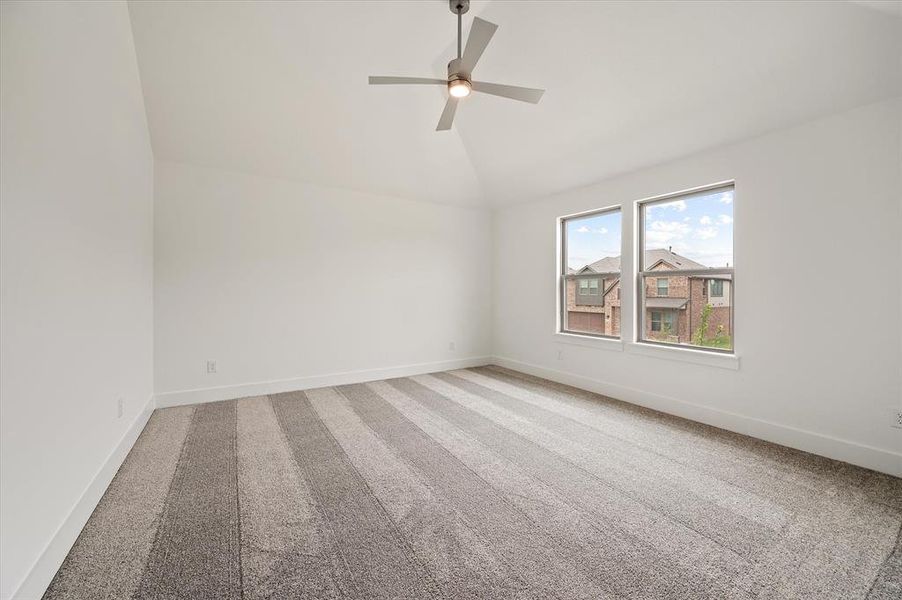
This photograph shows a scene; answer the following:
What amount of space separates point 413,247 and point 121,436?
3.67m

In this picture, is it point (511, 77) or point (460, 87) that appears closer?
point (460, 87)

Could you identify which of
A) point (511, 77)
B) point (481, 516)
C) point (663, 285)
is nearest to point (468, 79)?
point (511, 77)

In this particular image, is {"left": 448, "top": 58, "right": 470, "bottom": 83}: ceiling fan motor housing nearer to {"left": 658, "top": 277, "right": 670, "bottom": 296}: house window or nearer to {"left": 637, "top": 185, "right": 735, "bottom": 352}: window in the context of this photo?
{"left": 637, "top": 185, "right": 735, "bottom": 352}: window

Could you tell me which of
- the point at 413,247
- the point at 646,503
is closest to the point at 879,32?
the point at 646,503

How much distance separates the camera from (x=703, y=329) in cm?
361

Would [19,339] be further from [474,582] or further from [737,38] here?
[737,38]

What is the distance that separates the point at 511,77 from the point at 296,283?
321 centimetres

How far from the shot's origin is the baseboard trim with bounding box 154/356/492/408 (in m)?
3.89

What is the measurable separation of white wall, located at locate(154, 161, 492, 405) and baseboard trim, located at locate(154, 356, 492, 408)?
0.02 meters

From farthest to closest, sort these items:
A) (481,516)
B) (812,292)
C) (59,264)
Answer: (812,292) < (481,516) < (59,264)

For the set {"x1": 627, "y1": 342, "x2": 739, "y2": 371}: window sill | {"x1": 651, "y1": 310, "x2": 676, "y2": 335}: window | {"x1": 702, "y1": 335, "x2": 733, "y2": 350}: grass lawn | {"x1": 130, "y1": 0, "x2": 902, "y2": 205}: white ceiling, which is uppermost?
{"x1": 130, "y1": 0, "x2": 902, "y2": 205}: white ceiling

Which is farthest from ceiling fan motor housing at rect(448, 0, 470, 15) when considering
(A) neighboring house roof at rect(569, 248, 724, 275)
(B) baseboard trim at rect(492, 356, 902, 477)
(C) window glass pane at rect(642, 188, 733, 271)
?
(B) baseboard trim at rect(492, 356, 902, 477)

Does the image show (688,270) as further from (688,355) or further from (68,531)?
(68,531)

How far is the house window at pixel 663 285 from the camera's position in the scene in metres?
3.90
